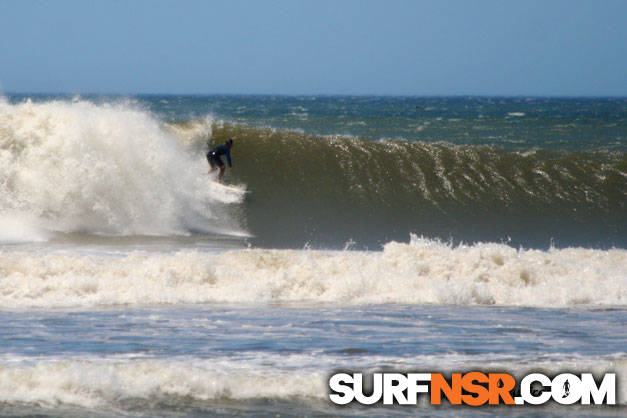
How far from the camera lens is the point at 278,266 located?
11.8m

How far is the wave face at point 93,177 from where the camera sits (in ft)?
50.9

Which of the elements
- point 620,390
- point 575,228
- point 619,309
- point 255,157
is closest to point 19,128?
point 255,157

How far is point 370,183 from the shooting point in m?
20.0

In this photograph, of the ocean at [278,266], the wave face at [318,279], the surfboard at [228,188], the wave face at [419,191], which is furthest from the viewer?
the surfboard at [228,188]

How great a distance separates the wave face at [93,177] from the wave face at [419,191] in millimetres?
1400

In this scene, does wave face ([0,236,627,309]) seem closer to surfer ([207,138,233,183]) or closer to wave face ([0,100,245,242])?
wave face ([0,100,245,242])

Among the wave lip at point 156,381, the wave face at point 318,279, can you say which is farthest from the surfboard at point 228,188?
the wave lip at point 156,381

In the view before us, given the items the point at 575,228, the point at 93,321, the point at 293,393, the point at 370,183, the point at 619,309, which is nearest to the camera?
the point at 293,393

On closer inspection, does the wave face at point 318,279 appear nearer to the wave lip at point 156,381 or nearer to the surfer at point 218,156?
the wave lip at point 156,381

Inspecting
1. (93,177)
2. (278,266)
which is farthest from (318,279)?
(93,177)

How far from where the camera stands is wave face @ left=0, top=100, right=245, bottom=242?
15.5m

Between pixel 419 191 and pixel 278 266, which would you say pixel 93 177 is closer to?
pixel 278 266

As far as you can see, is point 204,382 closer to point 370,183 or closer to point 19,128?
point 19,128

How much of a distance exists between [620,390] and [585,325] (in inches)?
92.5
